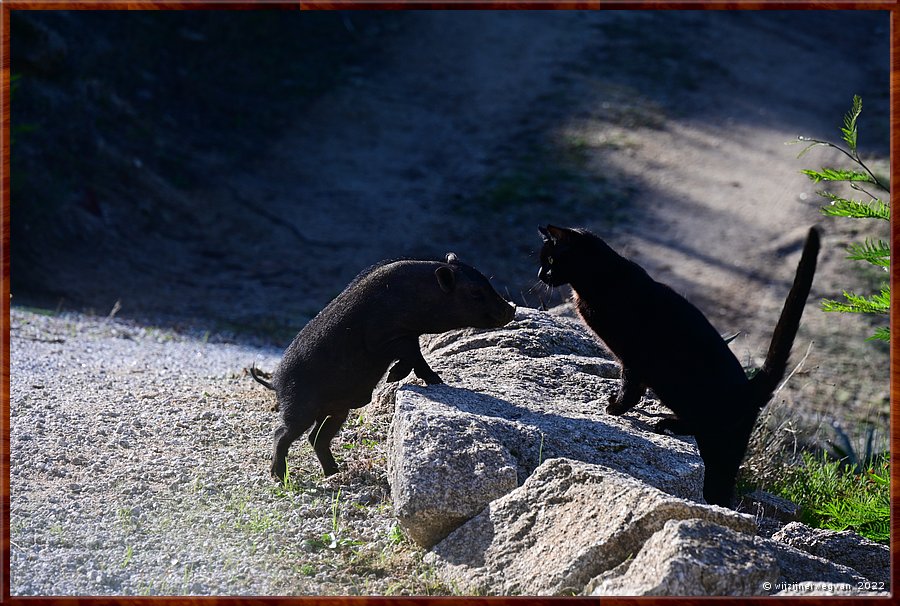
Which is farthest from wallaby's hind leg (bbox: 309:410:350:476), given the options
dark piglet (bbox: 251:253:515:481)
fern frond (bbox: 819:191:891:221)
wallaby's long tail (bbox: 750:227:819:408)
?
fern frond (bbox: 819:191:891:221)

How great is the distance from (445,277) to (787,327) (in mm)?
1852

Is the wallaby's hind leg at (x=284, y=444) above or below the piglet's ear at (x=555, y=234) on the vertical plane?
below

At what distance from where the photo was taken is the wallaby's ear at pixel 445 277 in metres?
5.44

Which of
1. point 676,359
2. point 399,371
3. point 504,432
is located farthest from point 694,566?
point 399,371

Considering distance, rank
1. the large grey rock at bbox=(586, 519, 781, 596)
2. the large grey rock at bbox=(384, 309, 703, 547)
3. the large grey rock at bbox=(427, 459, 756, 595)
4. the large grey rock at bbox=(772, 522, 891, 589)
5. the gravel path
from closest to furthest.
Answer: the large grey rock at bbox=(586, 519, 781, 596), the large grey rock at bbox=(427, 459, 756, 595), the gravel path, the large grey rock at bbox=(384, 309, 703, 547), the large grey rock at bbox=(772, 522, 891, 589)

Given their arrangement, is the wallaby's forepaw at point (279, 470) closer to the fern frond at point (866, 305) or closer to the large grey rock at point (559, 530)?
the large grey rock at point (559, 530)

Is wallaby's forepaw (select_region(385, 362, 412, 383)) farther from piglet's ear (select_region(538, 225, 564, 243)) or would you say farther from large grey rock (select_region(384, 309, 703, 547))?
piglet's ear (select_region(538, 225, 564, 243))

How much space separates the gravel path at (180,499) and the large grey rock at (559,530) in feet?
0.86

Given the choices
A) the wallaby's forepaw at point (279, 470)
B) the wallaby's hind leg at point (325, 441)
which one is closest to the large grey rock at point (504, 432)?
the wallaby's hind leg at point (325, 441)

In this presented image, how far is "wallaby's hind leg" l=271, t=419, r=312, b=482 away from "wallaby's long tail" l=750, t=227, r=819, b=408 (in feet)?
8.22

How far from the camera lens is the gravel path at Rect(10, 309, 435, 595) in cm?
423

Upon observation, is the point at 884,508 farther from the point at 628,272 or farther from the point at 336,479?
the point at 336,479

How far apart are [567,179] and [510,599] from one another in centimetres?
1224

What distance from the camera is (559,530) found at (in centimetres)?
407
